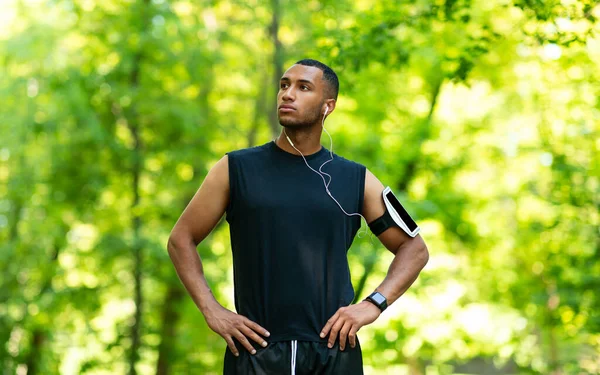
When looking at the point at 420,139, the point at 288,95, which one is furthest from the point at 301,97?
the point at 420,139

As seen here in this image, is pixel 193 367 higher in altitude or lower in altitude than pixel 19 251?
lower

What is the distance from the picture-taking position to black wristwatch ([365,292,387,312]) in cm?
288

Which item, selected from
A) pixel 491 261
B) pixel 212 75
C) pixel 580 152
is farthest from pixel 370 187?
pixel 491 261

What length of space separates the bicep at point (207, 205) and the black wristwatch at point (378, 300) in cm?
62

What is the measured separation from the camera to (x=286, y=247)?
2791mm

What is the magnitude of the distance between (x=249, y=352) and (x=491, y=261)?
14653 mm

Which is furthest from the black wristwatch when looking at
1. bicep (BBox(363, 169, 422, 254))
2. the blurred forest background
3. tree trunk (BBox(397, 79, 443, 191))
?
tree trunk (BBox(397, 79, 443, 191))

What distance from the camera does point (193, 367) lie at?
12.9 m

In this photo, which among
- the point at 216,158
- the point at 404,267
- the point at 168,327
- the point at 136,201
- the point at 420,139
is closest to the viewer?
the point at 404,267

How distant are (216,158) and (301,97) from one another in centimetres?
921

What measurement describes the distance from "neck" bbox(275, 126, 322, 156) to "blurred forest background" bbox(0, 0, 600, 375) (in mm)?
5115

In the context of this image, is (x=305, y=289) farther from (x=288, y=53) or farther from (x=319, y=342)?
(x=288, y=53)

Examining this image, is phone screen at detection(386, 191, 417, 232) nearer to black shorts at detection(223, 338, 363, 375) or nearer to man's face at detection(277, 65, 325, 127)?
man's face at detection(277, 65, 325, 127)

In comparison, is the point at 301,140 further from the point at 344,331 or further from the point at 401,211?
the point at 344,331
